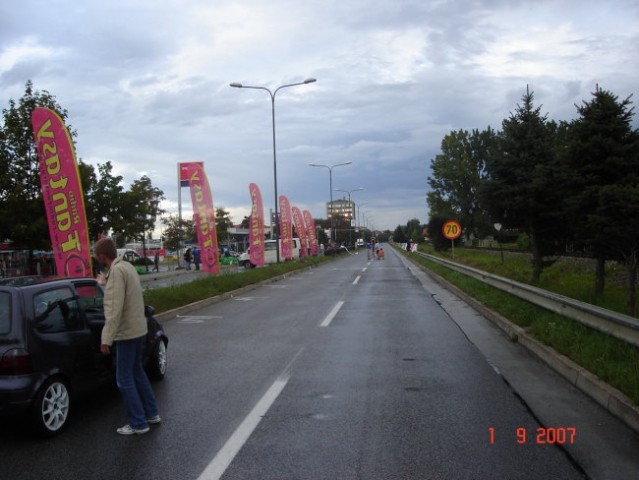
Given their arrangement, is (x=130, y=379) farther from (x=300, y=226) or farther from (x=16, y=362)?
(x=300, y=226)

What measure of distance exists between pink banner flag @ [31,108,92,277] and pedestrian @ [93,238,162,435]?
26.5 feet

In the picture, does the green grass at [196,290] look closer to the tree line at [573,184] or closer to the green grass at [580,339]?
the green grass at [580,339]

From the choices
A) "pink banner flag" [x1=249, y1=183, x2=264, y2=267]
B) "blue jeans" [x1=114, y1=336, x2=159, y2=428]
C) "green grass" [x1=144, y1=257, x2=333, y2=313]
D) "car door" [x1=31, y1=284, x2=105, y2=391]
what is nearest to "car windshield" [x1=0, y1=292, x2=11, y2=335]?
"car door" [x1=31, y1=284, x2=105, y2=391]

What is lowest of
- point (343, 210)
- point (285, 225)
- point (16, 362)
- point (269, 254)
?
point (269, 254)

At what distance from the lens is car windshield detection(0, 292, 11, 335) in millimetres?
4764

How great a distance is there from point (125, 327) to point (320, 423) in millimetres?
1935

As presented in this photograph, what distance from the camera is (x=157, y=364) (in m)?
6.86

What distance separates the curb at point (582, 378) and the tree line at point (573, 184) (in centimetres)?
252

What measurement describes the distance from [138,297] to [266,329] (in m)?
6.09

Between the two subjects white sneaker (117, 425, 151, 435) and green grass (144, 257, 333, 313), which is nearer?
white sneaker (117, 425, 151, 435)

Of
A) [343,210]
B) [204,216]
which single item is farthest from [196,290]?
[343,210]

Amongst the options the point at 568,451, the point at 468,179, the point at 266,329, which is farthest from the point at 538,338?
the point at 468,179

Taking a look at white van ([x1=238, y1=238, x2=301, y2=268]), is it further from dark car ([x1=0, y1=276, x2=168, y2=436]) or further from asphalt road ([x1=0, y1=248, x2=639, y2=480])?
dark car ([x1=0, y1=276, x2=168, y2=436])

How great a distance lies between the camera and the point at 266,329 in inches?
433
